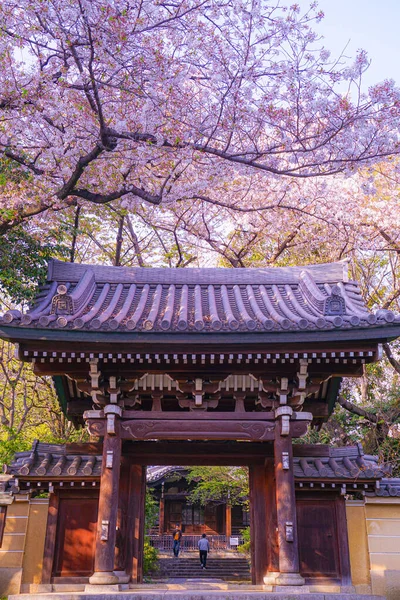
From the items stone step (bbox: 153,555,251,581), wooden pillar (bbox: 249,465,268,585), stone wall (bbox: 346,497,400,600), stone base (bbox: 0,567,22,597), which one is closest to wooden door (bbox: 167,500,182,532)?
stone step (bbox: 153,555,251,581)

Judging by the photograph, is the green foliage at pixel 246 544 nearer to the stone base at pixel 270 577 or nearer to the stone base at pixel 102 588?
the stone base at pixel 270 577

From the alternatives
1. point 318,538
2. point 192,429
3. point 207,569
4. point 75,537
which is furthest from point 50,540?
point 207,569

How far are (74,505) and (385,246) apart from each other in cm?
1253

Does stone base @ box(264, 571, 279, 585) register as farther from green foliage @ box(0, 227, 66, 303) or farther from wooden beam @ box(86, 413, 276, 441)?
green foliage @ box(0, 227, 66, 303)

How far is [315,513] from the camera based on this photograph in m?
9.38

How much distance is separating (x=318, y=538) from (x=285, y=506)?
1852mm

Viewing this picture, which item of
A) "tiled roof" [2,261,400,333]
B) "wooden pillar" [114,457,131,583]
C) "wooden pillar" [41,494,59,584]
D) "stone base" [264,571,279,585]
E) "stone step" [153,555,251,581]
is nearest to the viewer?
"tiled roof" [2,261,400,333]

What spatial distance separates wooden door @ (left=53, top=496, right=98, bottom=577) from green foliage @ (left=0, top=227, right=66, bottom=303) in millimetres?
3757

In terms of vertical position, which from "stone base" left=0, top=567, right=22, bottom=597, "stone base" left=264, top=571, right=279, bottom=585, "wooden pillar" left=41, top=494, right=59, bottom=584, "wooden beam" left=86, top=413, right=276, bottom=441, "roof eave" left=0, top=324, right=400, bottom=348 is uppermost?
"roof eave" left=0, top=324, right=400, bottom=348

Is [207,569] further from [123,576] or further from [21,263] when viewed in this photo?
[21,263]

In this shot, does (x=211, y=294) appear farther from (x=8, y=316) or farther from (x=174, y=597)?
(x=174, y=597)

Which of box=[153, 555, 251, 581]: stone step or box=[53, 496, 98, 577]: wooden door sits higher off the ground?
box=[53, 496, 98, 577]: wooden door

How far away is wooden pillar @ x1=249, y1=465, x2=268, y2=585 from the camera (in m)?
9.30

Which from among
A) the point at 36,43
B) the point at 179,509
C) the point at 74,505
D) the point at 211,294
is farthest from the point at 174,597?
the point at 179,509
